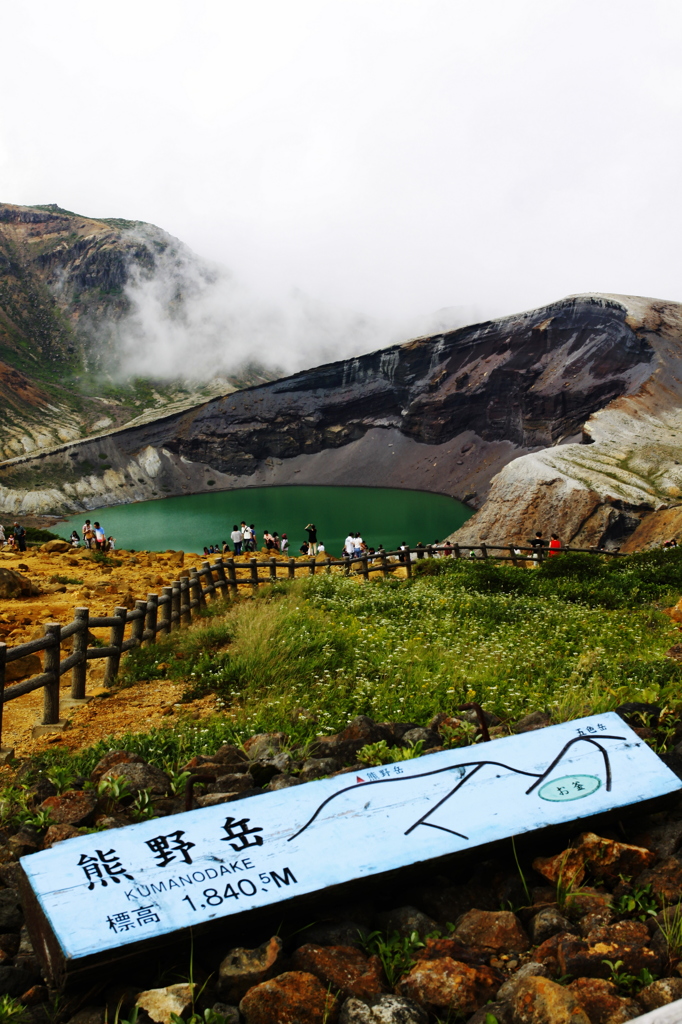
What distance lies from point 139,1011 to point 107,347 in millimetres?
157908

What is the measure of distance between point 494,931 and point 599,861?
0.79 meters

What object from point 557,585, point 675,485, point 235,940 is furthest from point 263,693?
point 675,485

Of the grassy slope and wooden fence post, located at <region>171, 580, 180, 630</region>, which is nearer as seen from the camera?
the grassy slope

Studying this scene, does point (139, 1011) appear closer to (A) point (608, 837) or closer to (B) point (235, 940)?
(B) point (235, 940)

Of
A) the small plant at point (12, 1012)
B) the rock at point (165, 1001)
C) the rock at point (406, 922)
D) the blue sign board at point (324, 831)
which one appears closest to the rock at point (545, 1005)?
the rock at point (406, 922)

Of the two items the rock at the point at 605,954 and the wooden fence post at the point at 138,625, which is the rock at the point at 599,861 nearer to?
the rock at the point at 605,954

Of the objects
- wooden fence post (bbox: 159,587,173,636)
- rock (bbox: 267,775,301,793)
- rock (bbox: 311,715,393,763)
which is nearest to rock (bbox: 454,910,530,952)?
rock (bbox: 267,775,301,793)

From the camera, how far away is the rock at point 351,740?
5.03m

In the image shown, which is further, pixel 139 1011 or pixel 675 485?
pixel 675 485

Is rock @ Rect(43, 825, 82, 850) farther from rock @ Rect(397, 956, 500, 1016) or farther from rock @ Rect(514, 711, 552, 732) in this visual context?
rock @ Rect(514, 711, 552, 732)

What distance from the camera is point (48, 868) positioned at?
3.22 meters

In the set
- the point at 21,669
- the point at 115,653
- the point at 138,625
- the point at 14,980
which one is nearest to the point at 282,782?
the point at 14,980

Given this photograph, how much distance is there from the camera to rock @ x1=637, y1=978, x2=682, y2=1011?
102 inches

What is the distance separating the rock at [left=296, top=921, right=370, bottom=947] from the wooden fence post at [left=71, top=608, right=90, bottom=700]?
6.27 metres
